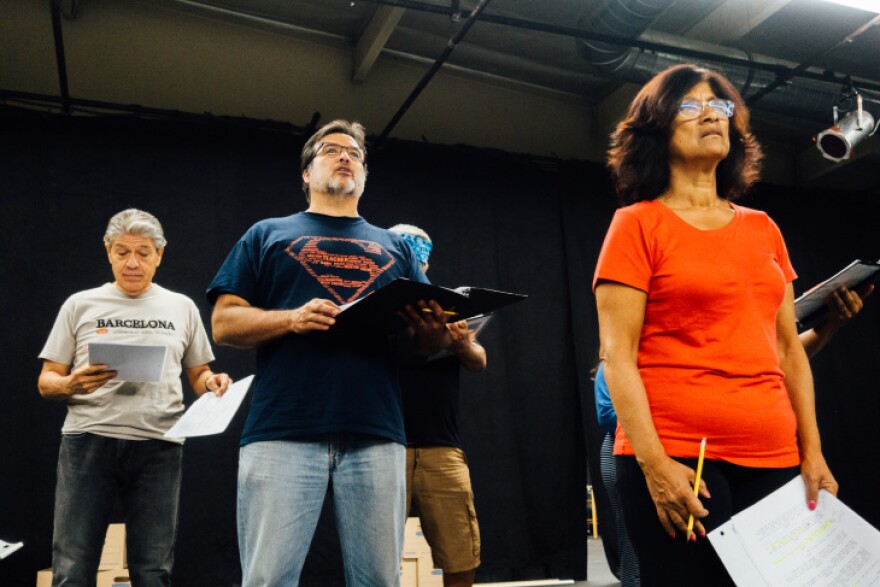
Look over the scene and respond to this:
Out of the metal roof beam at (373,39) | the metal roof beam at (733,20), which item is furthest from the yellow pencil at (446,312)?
the metal roof beam at (733,20)

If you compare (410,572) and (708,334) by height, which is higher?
(708,334)

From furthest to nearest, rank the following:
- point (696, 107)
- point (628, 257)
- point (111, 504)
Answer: point (111, 504) → point (696, 107) → point (628, 257)

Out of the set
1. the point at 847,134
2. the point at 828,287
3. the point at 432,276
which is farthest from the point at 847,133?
the point at 828,287

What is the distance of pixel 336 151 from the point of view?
71.3 inches

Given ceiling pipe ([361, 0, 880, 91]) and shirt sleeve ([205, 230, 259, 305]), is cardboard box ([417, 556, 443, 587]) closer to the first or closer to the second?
shirt sleeve ([205, 230, 259, 305])

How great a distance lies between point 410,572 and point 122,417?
1.99 metres

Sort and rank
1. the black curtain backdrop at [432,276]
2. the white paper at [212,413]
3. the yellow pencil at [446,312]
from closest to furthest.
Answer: the yellow pencil at [446,312], the white paper at [212,413], the black curtain backdrop at [432,276]

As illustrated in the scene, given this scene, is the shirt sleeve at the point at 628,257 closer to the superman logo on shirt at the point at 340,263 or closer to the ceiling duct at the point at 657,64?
the superman logo on shirt at the point at 340,263

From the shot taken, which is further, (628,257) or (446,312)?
(446,312)

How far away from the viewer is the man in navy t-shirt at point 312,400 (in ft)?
4.67

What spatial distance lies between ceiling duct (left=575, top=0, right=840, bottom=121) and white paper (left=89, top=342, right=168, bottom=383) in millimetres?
3149

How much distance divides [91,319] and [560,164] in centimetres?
368

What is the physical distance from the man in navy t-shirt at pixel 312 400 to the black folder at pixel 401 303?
27 millimetres

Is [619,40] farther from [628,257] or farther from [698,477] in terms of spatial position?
[698,477]
